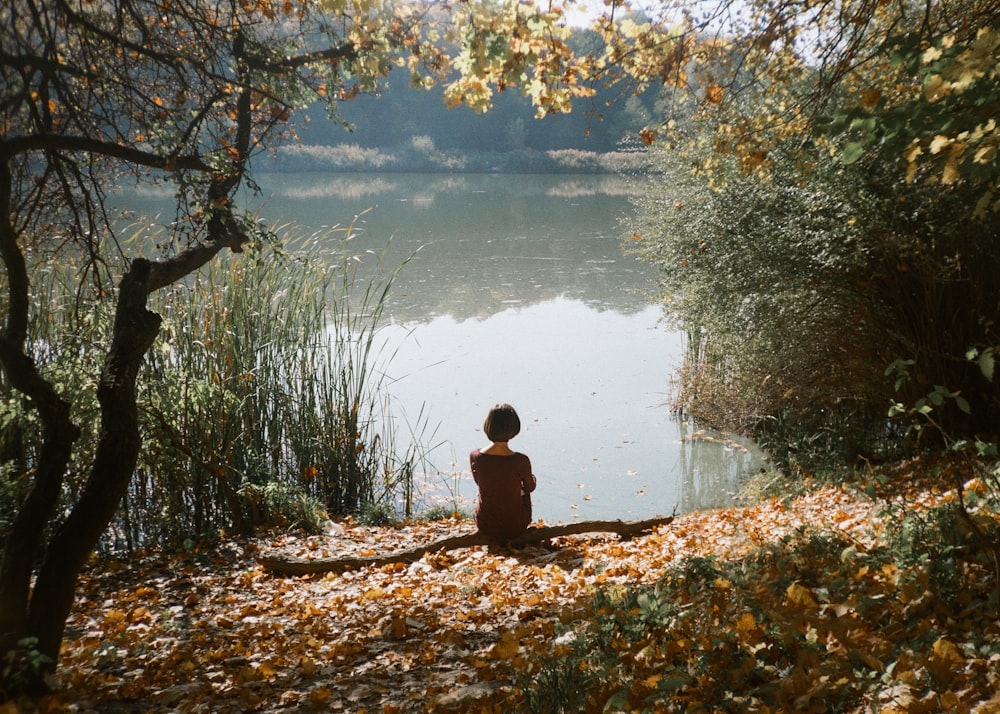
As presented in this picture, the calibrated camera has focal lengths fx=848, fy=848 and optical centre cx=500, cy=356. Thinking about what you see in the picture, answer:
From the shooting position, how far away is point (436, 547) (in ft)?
17.1

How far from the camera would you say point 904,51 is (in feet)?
11.2

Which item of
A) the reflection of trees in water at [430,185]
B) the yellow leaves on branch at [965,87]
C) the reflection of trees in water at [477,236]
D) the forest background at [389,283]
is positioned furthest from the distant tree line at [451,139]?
the yellow leaves on branch at [965,87]

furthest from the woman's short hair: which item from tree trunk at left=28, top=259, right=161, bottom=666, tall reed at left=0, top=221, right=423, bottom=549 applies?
tree trunk at left=28, top=259, right=161, bottom=666

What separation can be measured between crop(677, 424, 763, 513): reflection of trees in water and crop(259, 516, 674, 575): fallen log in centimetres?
220

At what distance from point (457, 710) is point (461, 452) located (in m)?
6.24

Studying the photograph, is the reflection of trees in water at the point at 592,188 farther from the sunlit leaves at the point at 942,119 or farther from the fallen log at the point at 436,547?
the sunlit leaves at the point at 942,119

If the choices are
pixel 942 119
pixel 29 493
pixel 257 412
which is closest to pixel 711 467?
pixel 257 412

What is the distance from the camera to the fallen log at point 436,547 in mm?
4969

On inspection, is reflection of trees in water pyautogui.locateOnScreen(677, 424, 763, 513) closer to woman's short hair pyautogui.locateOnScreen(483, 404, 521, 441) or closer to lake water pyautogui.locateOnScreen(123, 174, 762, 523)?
lake water pyautogui.locateOnScreen(123, 174, 762, 523)

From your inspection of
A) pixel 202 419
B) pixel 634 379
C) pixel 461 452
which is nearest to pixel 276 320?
pixel 202 419

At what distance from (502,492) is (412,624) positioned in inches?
56.5

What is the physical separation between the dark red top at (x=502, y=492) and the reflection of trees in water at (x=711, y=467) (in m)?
2.76

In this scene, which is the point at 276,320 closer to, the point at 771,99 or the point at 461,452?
the point at 461,452

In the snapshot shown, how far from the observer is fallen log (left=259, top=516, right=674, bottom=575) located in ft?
16.3
